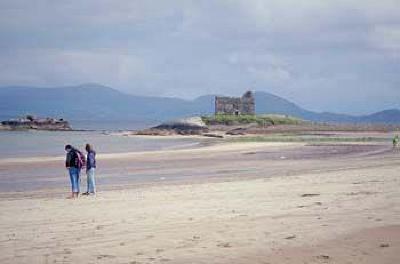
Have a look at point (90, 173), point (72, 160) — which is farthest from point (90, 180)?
point (72, 160)

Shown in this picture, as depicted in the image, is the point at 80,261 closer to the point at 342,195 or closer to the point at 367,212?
the point at 367,212

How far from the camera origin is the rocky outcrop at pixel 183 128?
302 ft

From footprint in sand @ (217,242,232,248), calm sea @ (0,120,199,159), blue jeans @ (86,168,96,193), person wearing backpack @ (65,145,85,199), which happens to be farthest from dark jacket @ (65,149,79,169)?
calm sea @ (0,120,199,159)

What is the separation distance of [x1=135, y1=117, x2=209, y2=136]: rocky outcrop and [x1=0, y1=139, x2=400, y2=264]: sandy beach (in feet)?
223

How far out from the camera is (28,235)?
40.8 ft

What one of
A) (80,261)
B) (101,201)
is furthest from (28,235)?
(101,201)

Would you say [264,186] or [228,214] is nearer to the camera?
[228,214]

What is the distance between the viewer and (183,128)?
94312 millimetres

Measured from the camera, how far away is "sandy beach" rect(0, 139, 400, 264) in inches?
404

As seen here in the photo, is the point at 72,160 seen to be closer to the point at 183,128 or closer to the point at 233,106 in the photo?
the point at 183,128

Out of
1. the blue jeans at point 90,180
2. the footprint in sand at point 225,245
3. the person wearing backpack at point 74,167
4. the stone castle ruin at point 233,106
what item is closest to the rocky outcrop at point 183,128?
the stone castle ruin at point 233,106

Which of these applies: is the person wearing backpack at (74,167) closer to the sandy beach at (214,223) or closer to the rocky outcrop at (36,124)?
the sandy beach at (214,223)

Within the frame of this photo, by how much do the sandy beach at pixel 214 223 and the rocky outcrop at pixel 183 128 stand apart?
223 feet

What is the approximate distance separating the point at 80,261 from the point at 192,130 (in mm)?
81909
